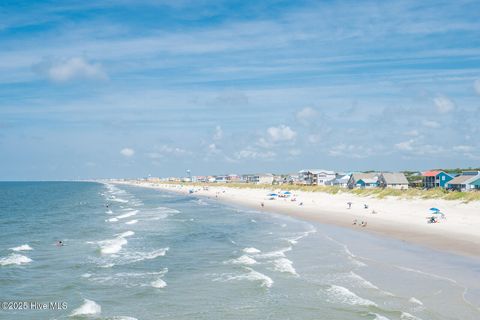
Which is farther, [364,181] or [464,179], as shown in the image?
[364,181]

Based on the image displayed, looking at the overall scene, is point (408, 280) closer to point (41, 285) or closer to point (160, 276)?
point (160, 276)

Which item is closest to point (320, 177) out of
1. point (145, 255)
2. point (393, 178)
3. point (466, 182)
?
point (393, 178)

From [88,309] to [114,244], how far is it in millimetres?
19022

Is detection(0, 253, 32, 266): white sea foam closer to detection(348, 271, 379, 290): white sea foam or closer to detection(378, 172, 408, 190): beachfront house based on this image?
detection(348, 271, 379, 290): white sea foam

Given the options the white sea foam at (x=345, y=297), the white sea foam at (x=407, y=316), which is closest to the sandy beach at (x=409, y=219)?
the white sea foam at (x=345, y=297)

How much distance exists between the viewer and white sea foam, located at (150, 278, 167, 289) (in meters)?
25.0

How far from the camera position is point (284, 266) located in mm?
29188

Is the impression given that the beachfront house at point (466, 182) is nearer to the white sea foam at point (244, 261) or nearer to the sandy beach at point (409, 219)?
the sandy beach at point (409, 219)

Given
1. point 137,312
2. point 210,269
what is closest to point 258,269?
point 210,269

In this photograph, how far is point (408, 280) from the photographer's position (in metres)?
24.5

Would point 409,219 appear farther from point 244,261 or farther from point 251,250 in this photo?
point 244,261

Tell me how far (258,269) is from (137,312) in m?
9.87

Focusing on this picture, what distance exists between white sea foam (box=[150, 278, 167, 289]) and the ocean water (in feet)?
0.17

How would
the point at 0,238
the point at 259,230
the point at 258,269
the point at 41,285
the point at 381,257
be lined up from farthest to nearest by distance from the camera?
the point at 259,230 → the point at 0,238 → the point at 381,257 → the point at 258,269 → the point at 41,285
